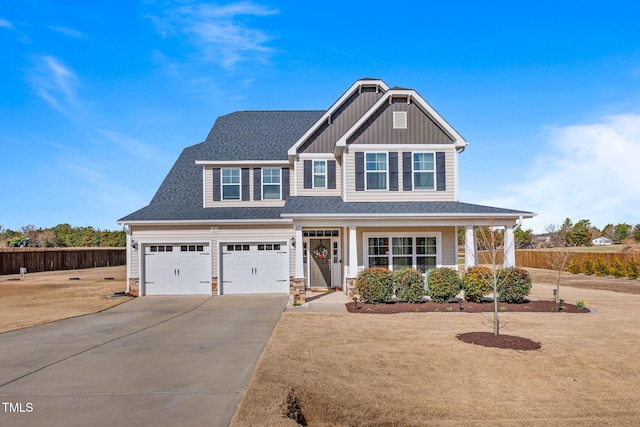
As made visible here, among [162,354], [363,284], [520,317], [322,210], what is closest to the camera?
[162,354]

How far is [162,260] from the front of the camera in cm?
2105

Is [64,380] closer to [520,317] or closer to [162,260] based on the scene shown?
[520,317]

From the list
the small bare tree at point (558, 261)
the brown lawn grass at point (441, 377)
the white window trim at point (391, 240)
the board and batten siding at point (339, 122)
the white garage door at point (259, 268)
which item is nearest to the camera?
the brown lawn grass at point (441, 377)

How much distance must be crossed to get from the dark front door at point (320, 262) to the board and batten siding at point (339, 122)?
411 centimetres

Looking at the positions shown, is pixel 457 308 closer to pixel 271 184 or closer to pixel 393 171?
pixel 393 171

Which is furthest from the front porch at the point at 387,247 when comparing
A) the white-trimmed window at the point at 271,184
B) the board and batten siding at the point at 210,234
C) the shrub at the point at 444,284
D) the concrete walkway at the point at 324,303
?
the white-trimmed window at the point at 271,184

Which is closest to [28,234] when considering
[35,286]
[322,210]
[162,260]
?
[35,286]

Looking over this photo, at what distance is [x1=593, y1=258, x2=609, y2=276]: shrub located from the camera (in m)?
34.4

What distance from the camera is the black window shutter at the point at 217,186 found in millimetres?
22250

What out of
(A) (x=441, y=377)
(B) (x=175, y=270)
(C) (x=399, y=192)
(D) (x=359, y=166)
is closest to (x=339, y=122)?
(D) (x=359, y=166)

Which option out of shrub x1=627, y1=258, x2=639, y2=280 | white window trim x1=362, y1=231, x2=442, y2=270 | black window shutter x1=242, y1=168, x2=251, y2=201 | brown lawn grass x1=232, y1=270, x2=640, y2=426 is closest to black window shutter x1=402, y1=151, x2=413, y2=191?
white window trim x1=362, y1=231, x2=442, y2=270

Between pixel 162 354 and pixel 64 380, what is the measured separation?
214cm

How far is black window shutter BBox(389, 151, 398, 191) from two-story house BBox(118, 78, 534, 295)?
0.04 meters

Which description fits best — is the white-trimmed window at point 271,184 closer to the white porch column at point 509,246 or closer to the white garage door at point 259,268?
the white garage door at point 259,268
